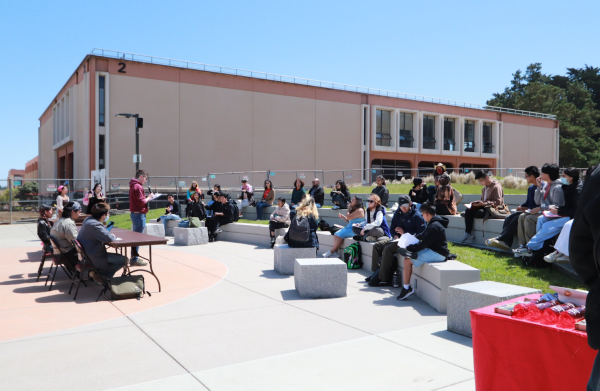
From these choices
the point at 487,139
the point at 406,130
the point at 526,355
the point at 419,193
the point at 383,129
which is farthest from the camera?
the point at 487,139

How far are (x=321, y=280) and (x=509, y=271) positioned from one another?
304 centimetres

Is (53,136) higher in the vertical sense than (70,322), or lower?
higher

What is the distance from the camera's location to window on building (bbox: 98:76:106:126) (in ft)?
98.3

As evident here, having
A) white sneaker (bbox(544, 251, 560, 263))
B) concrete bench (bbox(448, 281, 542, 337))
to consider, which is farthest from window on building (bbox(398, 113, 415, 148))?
concrete bench (bbox(448, 281, 542, 337))

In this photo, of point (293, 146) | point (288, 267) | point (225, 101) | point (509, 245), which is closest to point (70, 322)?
point (288, 267)

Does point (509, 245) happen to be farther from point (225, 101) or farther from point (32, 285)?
point (225, 101)

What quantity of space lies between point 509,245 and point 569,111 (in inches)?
2508

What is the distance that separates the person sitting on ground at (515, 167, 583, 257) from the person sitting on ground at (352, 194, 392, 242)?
8.69 feet

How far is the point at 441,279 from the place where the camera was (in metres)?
6.42

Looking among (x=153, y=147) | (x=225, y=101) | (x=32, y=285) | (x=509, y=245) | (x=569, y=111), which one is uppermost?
(x=569, y=111)

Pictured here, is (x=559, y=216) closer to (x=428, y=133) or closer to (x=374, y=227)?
(x=374, y=227)

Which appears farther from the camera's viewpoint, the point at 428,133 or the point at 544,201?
the point at 428,133

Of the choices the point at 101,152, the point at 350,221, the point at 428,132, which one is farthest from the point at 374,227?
the point at 428,132

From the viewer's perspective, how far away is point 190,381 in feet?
13.2
